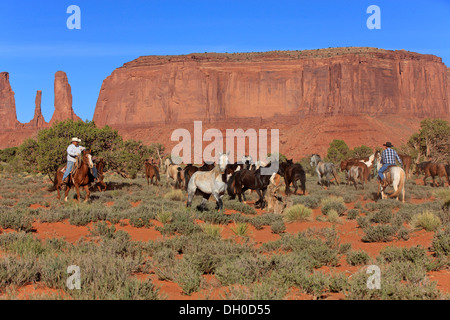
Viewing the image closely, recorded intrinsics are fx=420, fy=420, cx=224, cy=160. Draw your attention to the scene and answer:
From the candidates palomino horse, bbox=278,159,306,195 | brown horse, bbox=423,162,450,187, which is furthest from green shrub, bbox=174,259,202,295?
brown horse, bbox=423,162,450,187

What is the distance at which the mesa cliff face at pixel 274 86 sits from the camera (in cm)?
11619

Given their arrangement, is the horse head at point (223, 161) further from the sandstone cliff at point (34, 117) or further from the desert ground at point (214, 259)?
the sandstone cliff at point (34, 117)

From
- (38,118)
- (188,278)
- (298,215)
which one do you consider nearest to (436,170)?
(298,215)

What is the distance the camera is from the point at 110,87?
458 feet

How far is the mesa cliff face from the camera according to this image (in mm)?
116188

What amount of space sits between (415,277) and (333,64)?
11637 cm

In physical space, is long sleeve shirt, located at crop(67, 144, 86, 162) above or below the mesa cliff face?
below

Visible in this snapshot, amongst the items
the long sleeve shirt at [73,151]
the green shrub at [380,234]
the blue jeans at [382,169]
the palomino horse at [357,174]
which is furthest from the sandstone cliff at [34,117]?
the green shrub at [380,234]

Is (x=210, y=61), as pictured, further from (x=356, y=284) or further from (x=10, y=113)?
(x=356, y=284)

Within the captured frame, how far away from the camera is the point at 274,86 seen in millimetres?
125500

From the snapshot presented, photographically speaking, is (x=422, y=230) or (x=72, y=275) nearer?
(x=72, y=275)

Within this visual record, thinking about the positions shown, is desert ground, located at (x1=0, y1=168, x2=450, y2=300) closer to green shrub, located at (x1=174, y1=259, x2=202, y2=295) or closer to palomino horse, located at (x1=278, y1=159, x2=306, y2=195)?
green shrub, located at (x1=174, y1=259, x2=202, y2=295)

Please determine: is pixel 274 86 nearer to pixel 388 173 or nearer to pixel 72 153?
pixel 388 173
